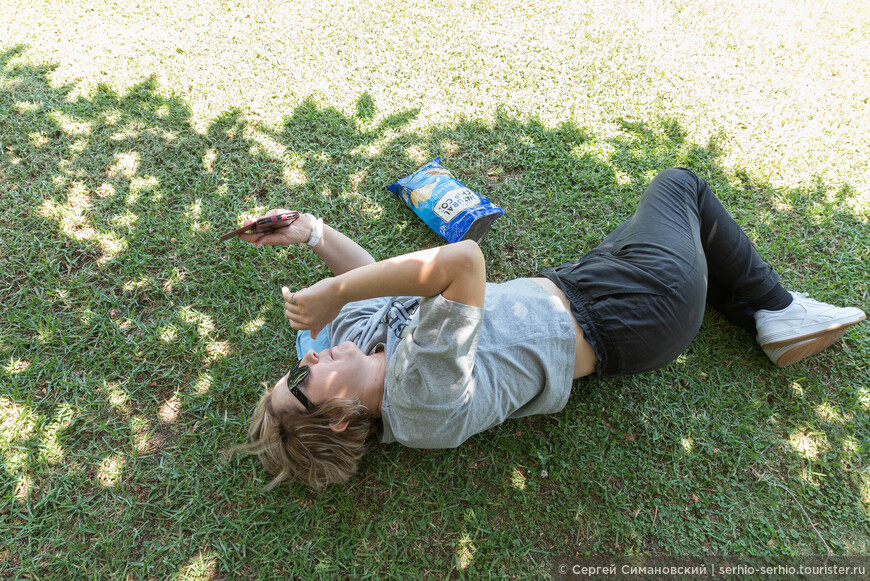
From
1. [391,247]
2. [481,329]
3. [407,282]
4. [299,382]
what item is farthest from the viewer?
[391,247]

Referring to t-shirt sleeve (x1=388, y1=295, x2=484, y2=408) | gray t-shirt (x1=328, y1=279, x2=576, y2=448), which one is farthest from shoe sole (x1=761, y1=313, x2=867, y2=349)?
t-shirt sleeve (x1=388, y1=295, x2=484, y2=408)

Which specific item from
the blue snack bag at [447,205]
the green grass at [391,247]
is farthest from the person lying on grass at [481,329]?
the blue snack bag at [447,205]

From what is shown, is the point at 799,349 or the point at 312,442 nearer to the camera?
the point at 312,442

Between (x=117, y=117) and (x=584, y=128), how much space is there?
150 inches

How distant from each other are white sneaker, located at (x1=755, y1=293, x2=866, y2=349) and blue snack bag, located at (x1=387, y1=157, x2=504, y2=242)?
1782mm

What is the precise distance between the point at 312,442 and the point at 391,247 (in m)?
1.53

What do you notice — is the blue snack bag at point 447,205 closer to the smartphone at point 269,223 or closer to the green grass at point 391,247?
the green grass at point 391,247

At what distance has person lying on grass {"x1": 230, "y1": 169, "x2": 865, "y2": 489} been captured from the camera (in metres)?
2.01

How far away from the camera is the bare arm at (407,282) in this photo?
6.33 ft

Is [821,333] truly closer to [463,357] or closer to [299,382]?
[463,357]

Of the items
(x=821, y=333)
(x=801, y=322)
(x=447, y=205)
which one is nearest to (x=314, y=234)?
(x=447, y=205)

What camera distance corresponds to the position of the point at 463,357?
2049 millimetres

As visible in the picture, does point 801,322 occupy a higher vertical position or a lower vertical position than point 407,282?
lower

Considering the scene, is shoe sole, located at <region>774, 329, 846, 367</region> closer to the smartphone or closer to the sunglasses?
the sunglasses
